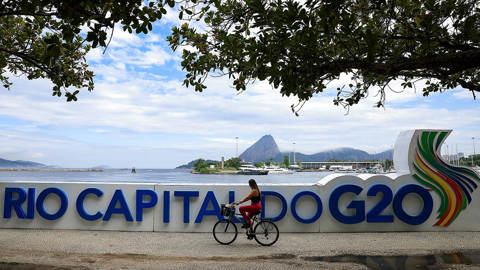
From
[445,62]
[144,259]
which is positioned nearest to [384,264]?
[445,62]

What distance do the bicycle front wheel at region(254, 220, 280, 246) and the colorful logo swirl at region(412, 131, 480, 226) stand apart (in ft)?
14.3

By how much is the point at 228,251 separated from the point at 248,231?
2.58 feet

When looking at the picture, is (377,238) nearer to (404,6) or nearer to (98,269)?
(404,6)

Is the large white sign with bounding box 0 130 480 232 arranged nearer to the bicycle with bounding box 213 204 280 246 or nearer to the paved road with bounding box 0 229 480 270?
the paved road with bounding box 0 229 480 270

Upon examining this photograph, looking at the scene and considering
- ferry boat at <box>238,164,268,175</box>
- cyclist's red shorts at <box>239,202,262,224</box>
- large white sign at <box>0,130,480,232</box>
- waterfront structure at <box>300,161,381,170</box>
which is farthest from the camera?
waterfront structure at <box>300,161,381,170</box>

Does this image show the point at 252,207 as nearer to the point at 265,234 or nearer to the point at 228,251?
the point at 265,234

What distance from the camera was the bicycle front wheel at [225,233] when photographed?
7535mm

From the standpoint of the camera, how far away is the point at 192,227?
876 cm

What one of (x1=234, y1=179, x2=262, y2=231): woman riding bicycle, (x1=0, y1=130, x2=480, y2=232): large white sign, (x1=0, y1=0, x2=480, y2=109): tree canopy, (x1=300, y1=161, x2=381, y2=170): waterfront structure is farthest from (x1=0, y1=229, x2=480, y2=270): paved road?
(x1=300, y1=161, x2=381, y2=170): waterfront structure

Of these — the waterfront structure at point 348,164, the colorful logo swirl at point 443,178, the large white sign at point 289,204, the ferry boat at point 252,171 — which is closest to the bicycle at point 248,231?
the large white sign at point 289,204

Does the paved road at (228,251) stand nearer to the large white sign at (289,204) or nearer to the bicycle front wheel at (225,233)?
the bicycle front wheel at (225,233)

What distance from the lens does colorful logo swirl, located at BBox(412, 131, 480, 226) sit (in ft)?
29.3

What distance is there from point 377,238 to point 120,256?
5.76 meters

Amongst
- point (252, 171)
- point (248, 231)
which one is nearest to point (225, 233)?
point (248, 231)
